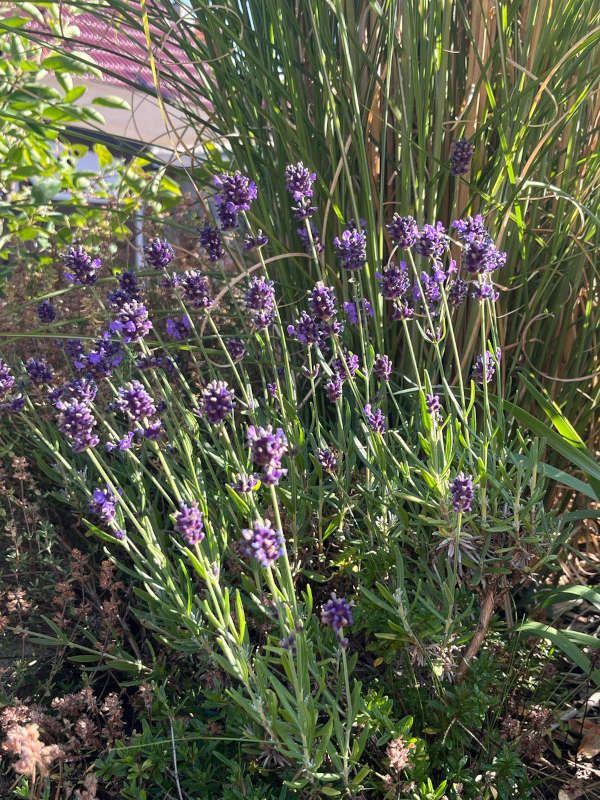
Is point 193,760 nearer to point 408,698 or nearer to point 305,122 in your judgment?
point 408,698

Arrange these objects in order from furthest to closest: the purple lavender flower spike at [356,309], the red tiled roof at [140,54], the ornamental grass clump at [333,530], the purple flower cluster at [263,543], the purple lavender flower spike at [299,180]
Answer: the red tiled roof at [140,54] < the purple lavender flower spike at [356,309] < the purple lavender flower spike at [299,180] < the ornamental grass clump at [333,530] < the purple flower cluster at [263,543]

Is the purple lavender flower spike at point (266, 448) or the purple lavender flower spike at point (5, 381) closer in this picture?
the purple lavender flower spike at point (266, 448)

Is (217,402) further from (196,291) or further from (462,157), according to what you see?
(462,157)

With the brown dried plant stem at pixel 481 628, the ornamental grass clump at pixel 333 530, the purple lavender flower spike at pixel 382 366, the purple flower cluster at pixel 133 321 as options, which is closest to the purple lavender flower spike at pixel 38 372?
the ornamental grass clump at pixel 333 530

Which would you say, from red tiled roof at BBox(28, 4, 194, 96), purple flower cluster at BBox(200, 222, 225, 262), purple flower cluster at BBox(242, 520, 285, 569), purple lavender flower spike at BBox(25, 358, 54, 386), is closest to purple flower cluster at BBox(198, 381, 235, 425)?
purple flower cluster at BBox(242, 520, 285, 569)

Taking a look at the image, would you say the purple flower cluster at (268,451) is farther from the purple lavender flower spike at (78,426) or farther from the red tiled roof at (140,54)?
the red tiled roof at (140,54)

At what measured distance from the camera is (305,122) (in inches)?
84.4

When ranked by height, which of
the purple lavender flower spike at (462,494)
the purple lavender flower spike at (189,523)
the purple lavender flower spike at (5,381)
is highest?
the purple lavender flower spike at (5,381)

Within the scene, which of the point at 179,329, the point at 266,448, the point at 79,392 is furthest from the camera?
the point at 179,329

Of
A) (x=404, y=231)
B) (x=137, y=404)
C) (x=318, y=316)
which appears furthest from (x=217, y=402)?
(x=404, y=231)

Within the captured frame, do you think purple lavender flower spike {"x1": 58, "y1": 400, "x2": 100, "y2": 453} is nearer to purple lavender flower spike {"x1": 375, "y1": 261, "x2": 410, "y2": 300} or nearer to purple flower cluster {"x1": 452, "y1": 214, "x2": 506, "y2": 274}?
purple lavender flower spike {"x1": 375, "y1": 261, "x2": 410, "y2": 300}

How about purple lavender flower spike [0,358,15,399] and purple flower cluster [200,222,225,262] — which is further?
purple flower cluster [200,222,225,262]

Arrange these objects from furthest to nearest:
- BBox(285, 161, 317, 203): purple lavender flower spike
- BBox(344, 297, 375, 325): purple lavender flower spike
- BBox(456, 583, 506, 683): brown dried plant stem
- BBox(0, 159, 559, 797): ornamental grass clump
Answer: BBox(344, 297, 375, 325): purple lavender flower spike
BBox(285, 161, 317, 203): purple lavender flower spike
BBox(456, 583, 506, 683): brown dried plant stem
BBox(0, 159, 559, 797): ornamental grass clump

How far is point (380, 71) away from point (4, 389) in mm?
1408
